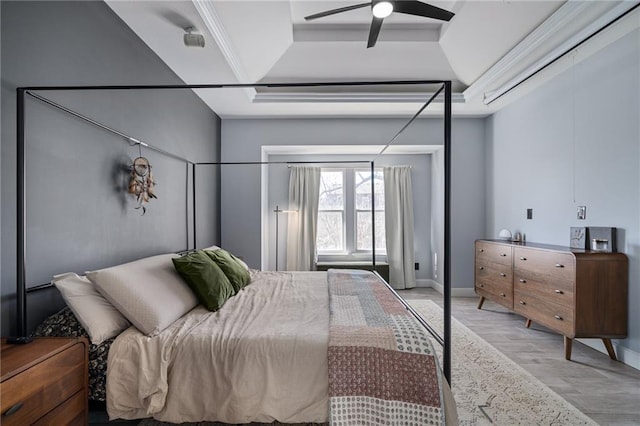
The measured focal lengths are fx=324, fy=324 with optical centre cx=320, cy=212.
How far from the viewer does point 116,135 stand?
234 centimetres

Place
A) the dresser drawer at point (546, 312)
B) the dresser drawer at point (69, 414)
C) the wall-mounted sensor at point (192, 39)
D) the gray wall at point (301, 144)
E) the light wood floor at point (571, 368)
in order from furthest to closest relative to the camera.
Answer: the gray wall at point (301, 144)
the dresser drawer at point (546, 312)
the wall-mounted sensor at point (192, 39)
the light wood floor at point (571, 368)
the dresser drawer at point (69, 414)

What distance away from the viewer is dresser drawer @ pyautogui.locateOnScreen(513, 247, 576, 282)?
8.96 ft

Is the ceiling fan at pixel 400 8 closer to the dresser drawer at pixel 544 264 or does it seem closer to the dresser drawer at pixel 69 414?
the dresser drawer at pixel 544 264

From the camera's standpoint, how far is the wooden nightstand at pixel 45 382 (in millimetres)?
1099

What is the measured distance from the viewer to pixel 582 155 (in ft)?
10.2

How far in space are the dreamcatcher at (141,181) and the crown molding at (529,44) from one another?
347 centimetres

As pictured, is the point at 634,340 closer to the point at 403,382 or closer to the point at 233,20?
the point at 403,382

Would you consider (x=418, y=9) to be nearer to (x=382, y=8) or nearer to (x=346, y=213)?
(x=382, y=8)

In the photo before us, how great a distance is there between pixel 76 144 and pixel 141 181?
1.92 feet

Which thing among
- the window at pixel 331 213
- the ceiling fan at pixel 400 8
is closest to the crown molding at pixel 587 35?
the ceiling fan at pixel 400 8

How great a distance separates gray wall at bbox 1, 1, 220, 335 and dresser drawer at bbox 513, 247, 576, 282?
3552mm

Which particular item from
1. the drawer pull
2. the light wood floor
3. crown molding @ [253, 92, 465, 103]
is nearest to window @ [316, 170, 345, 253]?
crown molding @ [253, 92, 465, 103]

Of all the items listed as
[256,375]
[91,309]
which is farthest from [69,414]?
[256,375]

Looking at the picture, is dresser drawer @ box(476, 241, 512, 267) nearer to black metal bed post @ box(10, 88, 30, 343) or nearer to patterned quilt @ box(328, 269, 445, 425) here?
patterned quilt @ box(328, 269, 445, 425)
